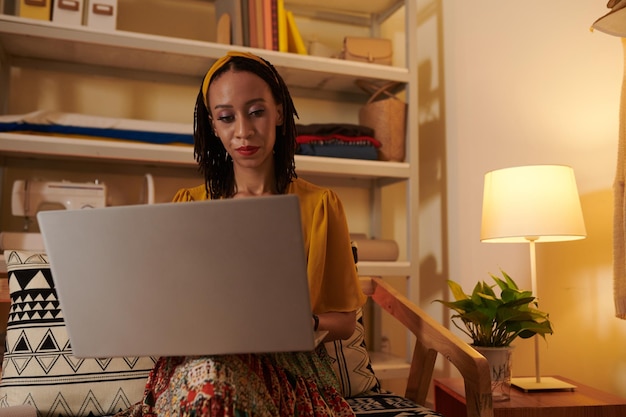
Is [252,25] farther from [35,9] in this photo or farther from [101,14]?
[35,9]

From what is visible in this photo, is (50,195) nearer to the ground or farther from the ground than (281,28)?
nearer to the ground

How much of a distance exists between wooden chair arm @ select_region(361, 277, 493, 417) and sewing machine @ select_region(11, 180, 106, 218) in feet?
2.77

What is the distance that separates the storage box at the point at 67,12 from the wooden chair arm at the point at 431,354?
1215 millimetres

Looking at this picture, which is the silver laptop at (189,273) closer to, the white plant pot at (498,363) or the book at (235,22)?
the white plant pot at (498,363)

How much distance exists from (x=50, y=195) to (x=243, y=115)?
0.94 meters

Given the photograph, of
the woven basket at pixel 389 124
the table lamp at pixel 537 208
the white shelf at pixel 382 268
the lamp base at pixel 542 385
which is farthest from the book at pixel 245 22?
the lamp base at pixel 542 385

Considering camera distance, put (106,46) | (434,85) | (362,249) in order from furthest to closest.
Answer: (434,85), (362,249), (106,46)

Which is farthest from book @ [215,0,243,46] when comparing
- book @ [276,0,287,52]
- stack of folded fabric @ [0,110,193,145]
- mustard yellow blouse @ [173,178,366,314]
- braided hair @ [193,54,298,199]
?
mustard yellow blouse @ [173,178,366,314]

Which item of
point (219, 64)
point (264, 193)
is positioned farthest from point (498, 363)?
point (219, 64)

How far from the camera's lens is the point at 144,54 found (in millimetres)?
1959

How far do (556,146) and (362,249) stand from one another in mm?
816

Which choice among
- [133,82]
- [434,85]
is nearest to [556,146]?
[434,85]

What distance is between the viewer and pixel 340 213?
3.62 ft

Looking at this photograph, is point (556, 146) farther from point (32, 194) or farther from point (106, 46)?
point (32, 194)
